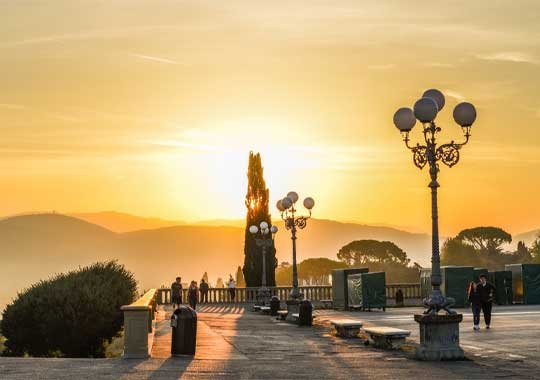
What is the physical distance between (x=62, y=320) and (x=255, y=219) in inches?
2014

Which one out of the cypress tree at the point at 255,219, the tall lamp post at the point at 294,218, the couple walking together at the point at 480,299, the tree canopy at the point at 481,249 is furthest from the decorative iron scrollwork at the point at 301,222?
the tree canopy at the point at 481,249

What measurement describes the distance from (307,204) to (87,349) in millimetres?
13176

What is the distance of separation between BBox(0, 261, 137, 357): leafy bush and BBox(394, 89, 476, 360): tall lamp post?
618 inches

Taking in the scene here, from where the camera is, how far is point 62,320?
109 ft

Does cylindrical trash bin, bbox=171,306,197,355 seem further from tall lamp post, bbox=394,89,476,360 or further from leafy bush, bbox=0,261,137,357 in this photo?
leafy bush, bbox=0,261,137,357

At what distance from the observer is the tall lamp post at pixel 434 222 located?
803 inches

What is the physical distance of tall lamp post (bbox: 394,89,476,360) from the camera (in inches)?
803

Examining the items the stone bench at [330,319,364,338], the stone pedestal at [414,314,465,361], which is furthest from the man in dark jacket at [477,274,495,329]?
the stone pedestal at [414,314,465,361]

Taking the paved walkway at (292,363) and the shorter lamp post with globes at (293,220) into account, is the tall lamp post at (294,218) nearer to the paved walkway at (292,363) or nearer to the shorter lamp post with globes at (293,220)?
the shorter lamp post with globes at (293,220)

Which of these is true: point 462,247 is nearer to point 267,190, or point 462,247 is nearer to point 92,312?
point 267,190

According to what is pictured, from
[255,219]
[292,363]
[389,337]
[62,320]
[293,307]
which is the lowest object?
[292,363]

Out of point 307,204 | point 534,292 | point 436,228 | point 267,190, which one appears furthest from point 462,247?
point 436,228

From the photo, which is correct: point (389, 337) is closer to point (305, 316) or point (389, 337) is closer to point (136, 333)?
point (136, 333)

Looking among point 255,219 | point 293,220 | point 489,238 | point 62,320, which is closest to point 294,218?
point 293,220
